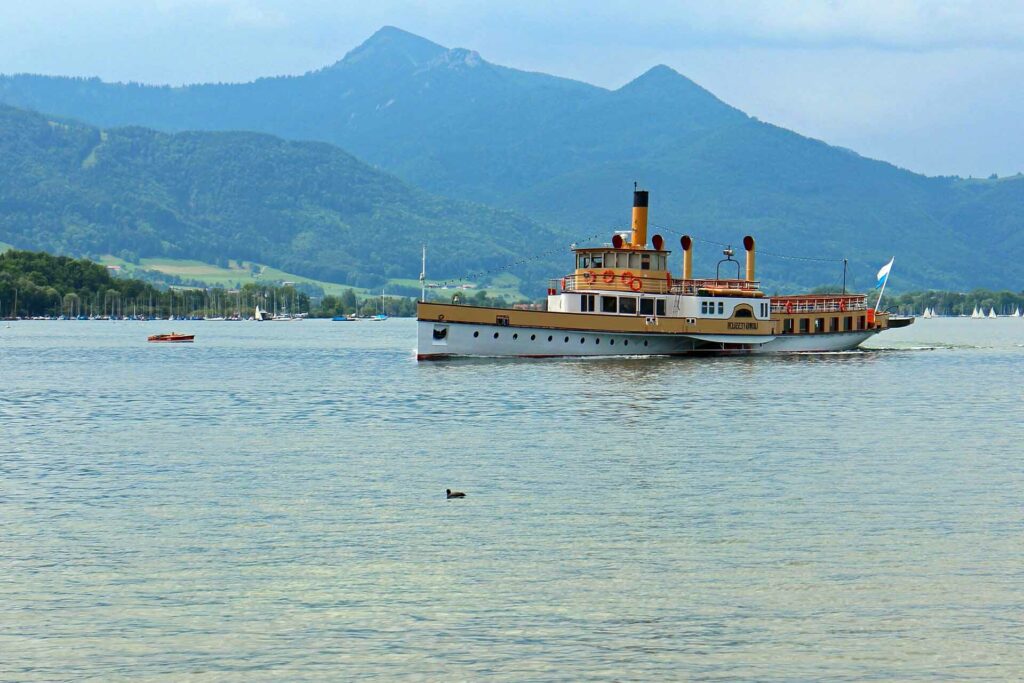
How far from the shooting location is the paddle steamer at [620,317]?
3890 inches

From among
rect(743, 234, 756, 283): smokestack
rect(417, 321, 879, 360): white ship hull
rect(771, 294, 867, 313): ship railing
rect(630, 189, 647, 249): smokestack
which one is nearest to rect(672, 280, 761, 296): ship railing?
rect(743, 234, 756, 283): smokestack

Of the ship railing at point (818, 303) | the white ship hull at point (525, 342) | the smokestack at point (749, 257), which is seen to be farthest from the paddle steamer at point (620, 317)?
the ship railing at point (818, 303)

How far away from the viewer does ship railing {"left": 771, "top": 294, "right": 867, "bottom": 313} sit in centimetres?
11400

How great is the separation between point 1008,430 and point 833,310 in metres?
61.6

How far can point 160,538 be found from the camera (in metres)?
31.0

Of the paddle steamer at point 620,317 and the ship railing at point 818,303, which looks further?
the ship railing at point 818,303

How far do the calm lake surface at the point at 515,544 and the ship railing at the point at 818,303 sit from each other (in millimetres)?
50714

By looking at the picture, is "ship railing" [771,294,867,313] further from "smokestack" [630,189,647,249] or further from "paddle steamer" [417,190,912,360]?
"smokestack" [630,189,647,249]

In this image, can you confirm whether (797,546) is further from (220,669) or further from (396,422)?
(396,422)

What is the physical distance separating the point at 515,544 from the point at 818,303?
304 ft

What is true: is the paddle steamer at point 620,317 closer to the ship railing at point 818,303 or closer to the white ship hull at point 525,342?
the white ship hull at point 525,342

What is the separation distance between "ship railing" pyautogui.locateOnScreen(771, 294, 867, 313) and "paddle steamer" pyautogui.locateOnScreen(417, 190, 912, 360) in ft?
13.7

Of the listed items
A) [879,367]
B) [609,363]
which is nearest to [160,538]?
[609,363]

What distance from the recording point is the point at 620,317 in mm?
99500
